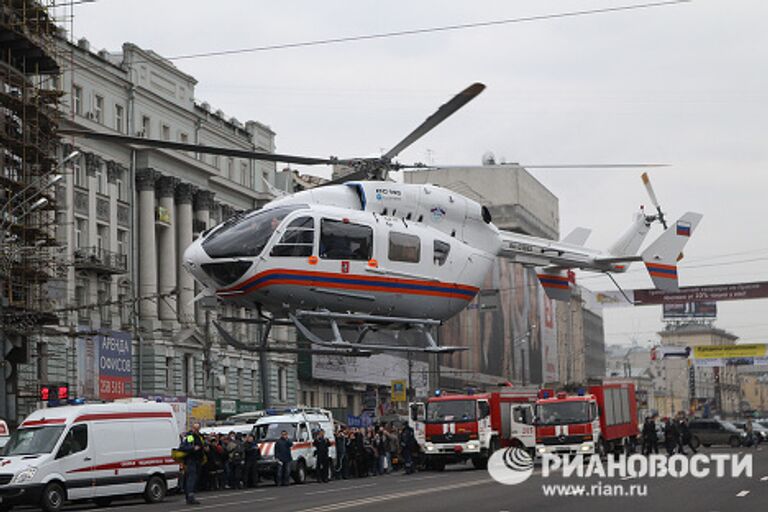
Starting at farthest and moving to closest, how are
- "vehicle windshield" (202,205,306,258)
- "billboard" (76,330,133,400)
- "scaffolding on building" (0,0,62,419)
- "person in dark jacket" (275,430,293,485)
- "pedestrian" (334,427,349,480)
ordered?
1. "billboard" (76,330,133,400)
2. "scaffolding on building" (0,0,62,419)
3. "pedestrian" (334,427,349,480)
4. "person in dark jacket" (275,430,293,485)
5. "vehicle windshield" (202,205,306,258)

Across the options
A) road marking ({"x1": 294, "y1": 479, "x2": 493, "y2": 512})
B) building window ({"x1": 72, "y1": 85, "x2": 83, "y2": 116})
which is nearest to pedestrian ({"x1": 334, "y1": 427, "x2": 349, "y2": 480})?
road marking ({"x1": 294, "y1": 479, "x2": 493, "y2": 512})

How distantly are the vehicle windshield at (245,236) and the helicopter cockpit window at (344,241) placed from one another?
70cm

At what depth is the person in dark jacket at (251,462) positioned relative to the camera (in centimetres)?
3503

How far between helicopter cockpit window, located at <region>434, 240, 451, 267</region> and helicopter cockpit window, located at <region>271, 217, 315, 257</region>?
2.95m

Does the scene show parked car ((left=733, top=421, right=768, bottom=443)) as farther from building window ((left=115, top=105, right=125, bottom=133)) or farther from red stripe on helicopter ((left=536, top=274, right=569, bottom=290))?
red stripe on helicopter ((left=536, top=274, right=569, bottom=290))

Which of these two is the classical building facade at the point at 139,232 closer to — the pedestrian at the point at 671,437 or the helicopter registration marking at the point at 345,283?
the pedestrian at the point at 671,437

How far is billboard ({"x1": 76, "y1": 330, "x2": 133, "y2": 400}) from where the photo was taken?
5216 cm

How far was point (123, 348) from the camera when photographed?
55.5 meters

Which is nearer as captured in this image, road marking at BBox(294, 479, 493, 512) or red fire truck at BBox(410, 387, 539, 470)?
road marking at BBox(294, 479, 493, 512)

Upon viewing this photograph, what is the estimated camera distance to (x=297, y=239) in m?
21.6

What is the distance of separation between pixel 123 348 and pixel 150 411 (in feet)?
87.5

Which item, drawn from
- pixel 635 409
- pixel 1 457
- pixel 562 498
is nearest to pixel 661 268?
pixel 562 498

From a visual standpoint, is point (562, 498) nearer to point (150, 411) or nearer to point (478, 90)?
point (478, 90)

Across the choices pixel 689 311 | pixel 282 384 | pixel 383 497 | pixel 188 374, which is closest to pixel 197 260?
pixel 383 497
